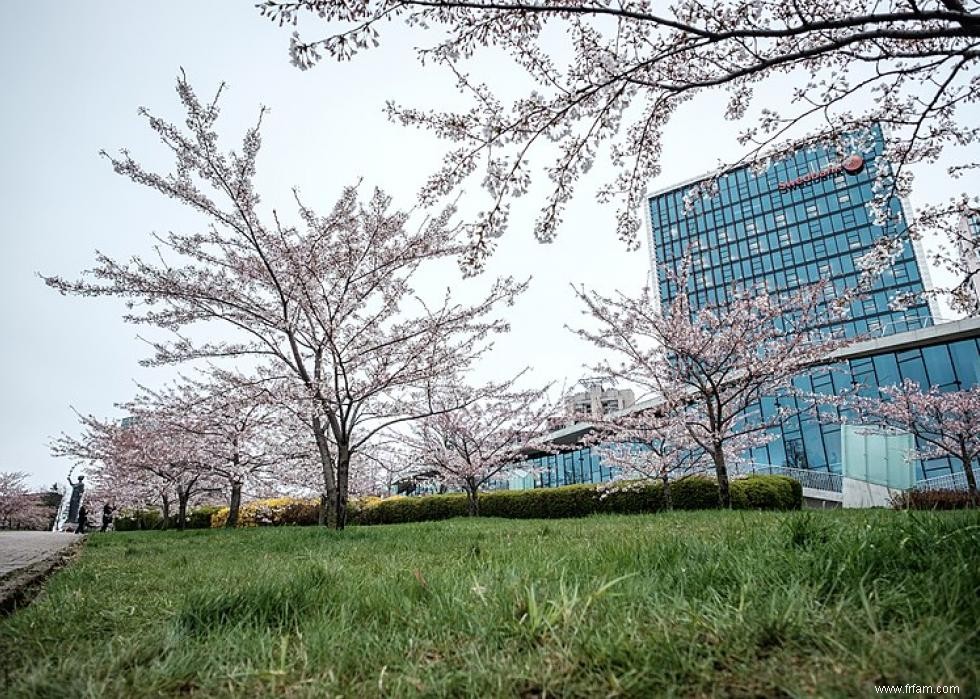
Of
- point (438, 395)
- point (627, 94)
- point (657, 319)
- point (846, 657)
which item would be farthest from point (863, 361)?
point (846, 657)

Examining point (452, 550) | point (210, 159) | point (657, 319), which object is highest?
point (210, 159)

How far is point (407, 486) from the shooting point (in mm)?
33625

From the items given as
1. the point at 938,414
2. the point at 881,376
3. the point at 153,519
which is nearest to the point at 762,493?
the point at 938,414

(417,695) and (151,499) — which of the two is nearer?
(417,695)

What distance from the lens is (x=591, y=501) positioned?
17359mm

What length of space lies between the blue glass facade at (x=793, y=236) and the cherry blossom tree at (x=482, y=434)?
4279 cm

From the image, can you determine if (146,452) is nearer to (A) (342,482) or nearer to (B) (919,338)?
(A) (342,482)

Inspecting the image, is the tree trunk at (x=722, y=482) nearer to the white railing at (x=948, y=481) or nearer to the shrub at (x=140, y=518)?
the white railing at (x=948, y=481)

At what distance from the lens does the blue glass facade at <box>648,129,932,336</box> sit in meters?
56.2

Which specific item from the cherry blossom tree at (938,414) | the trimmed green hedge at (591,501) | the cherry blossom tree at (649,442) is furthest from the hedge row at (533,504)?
the cherry blossom tree at (938,414)

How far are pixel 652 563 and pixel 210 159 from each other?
31.1 ft

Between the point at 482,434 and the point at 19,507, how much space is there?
4120 cm

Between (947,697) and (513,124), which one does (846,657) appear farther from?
(513,124)

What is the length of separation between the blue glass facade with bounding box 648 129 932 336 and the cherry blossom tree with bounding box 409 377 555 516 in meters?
42.8
